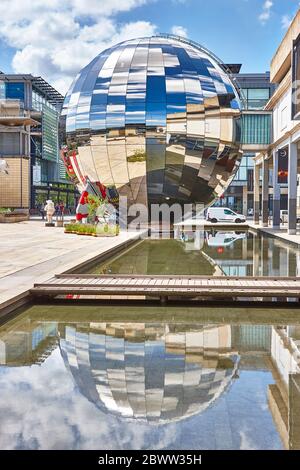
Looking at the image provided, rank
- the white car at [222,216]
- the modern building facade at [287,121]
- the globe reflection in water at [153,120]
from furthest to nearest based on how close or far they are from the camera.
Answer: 1. the white car at [222,216]
2. the modern building facade at [287,121]
3. the globe reflection in water at [153,120]

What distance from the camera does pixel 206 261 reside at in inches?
617

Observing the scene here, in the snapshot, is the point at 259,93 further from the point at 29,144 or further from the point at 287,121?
the point at 287,121

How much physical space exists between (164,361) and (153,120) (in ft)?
59.2

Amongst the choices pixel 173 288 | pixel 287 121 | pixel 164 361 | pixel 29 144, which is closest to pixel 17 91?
pixel 29 144

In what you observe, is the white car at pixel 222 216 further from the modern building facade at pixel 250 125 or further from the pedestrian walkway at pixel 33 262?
the pedestrian walkway at pixel 33 262

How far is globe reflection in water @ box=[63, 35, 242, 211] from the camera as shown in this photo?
2284 cm

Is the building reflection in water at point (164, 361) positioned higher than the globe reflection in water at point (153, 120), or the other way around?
the globe reflection in water at point (153, 120)

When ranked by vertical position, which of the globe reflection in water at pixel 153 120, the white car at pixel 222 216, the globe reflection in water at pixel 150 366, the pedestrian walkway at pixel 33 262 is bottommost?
the globe reflection in water at pixel 150 366

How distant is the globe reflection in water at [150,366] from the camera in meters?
4.62

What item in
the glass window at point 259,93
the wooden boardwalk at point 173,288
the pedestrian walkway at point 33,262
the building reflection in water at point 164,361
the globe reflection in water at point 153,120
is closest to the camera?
the building reflection in water at point 164,361

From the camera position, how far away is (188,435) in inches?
155

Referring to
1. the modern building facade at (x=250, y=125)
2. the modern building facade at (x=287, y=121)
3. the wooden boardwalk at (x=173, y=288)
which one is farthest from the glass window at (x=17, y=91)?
the wooden boardwalk at (x=173, y=288)

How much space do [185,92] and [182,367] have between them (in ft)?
61.6

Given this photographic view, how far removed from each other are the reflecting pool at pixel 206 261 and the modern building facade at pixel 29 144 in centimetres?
3123
